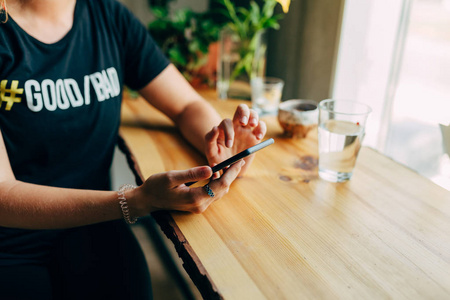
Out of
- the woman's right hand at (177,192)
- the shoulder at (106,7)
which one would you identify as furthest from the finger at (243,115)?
the shoulder at (106,7)

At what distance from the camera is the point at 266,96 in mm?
1367

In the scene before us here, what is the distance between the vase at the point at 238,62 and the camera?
147 centimetres

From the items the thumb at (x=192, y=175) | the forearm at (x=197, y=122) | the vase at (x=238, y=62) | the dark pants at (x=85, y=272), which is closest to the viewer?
the thumb at (x=192, y=175)

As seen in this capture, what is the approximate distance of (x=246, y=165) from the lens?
2.91 ft

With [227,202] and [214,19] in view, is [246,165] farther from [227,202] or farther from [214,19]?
[214,19]

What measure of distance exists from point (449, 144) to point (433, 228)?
12.6 inches

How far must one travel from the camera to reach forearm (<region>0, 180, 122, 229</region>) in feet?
2.56

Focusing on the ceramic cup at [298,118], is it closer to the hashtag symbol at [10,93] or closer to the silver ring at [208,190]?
the silver ring at [208,190]

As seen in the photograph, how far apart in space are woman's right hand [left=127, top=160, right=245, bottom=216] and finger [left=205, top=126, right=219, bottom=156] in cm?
12

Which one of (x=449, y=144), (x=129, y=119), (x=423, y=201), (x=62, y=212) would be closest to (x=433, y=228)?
(x=423, y=201)

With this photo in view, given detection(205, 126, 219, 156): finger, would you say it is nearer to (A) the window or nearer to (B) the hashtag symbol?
(B) the hashtag symbol

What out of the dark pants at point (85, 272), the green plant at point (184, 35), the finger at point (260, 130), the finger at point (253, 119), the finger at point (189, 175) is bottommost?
the dark pants at point (85, 272)

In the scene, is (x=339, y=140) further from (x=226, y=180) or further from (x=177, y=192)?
(x=177, y=192)

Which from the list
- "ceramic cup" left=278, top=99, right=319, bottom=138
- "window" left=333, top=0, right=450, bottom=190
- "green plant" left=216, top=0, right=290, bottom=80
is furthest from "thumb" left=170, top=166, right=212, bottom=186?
"green plant" left=216, top=0, right=290, bottom=80
